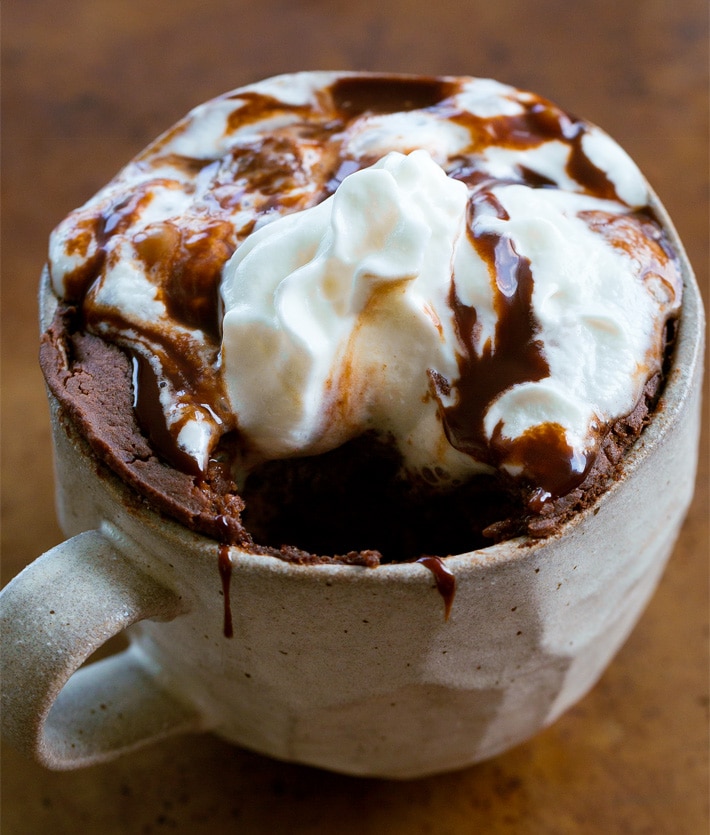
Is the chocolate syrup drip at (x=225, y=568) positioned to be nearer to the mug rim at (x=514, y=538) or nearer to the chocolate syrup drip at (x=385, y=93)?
the mug rim at (x=514, y=538)

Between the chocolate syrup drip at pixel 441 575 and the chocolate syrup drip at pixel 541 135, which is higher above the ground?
the chocolate syrup drip at pixel 541 135

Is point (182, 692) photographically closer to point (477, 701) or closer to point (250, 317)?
point (477, 701)

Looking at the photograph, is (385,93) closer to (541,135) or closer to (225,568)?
(541,135)

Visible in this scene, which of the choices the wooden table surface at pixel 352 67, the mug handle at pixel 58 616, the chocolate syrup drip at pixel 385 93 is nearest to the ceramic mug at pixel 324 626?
the mug handle at pixel 58 616

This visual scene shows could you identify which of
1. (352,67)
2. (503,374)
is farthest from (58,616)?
(352,67)

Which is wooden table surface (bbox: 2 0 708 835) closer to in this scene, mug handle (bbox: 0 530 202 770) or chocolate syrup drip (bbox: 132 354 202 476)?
mug handle (bbox: 0 530 202 770)

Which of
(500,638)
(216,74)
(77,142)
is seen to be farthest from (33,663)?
A: (216,74)
